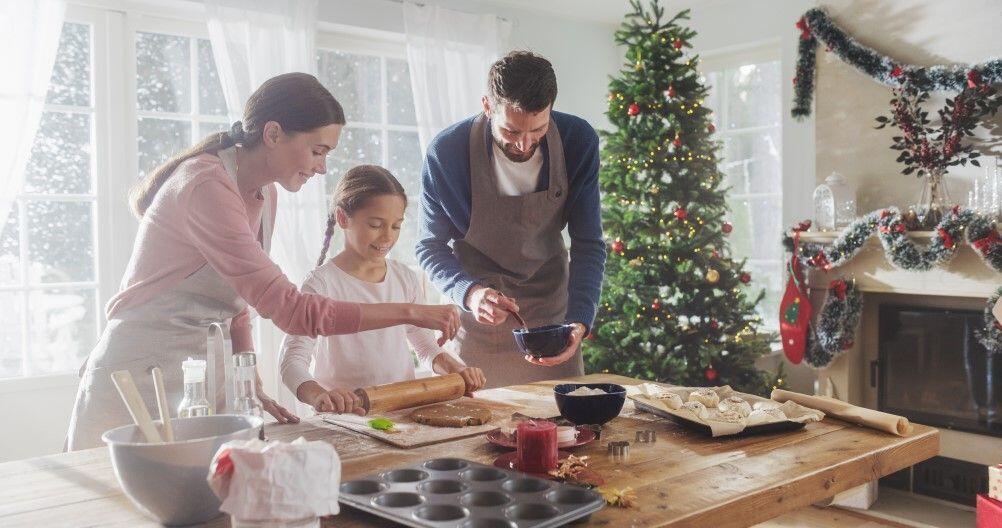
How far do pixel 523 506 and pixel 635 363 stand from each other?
9.89ft

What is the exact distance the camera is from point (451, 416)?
165 cm

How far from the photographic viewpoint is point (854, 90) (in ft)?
13.1

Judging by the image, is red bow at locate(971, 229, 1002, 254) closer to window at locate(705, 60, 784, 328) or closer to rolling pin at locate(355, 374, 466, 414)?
window at locate(705, 60, 784, 328)

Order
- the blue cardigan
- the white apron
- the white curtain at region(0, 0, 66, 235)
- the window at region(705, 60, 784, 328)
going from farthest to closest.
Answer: the window at region(705, 60, 784, 328) < the white curtain at region(0, 0, 66, 235) < the blue cardigan < the white apron

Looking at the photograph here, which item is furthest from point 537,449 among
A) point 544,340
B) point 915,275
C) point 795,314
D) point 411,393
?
point 795,314

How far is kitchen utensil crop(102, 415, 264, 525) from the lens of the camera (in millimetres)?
977

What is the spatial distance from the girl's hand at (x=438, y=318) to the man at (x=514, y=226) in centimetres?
45

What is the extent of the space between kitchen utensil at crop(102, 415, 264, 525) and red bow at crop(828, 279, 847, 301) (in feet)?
11.0

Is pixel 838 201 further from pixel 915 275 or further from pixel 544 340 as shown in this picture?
pixel 544 340

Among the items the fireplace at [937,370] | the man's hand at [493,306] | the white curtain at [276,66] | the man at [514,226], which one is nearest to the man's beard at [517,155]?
the man at [514,226]

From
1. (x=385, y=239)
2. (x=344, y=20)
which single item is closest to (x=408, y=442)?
(x=385, y=239)

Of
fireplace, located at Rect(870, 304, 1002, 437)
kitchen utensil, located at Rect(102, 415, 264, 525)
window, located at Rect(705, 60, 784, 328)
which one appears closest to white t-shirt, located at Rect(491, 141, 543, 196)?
kitchen utensil, located at Rect(102, 415, 264, 525)

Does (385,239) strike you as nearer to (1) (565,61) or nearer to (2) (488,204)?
(2) (488,204)

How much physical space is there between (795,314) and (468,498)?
129 inches
